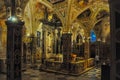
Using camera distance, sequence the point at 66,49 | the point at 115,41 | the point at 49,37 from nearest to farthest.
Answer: the point at 115,41, the point at 66,49, the point at 49,37

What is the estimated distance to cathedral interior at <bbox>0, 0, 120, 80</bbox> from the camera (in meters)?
7.60

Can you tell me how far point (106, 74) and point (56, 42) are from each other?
15452mm

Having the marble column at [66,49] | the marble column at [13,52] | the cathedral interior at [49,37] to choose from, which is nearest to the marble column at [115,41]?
the cathedral interior at [49,37]

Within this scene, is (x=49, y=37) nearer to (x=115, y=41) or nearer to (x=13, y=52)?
(x=13, y=52)

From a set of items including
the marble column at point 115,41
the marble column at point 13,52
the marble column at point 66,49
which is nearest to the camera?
the marble column at point 115,41

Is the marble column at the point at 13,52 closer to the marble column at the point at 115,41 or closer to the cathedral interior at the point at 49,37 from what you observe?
the cathedral interior at the point at 49,37

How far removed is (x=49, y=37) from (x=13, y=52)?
44.3 feet

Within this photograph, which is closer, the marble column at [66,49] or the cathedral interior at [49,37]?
the cathedral interior at [49,37]

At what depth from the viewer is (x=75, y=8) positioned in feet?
44.6

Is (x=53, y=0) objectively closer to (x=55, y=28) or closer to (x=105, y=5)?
(x=105, y=5)

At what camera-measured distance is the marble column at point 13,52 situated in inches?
288

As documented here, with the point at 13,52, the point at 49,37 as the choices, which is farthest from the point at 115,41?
the point at 49,37

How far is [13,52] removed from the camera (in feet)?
24.2

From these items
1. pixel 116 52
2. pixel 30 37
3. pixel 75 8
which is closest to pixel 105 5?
pixel 75 8
